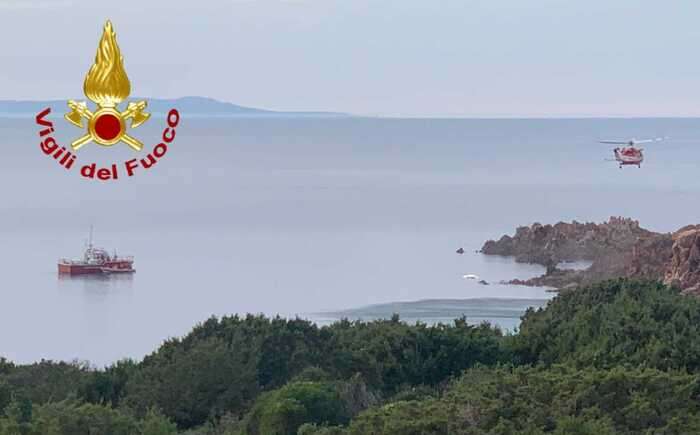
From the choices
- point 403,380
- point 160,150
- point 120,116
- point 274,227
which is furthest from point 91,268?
point 120,116

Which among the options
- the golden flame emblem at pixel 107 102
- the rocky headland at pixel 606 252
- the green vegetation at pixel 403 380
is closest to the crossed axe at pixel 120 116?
the golden flame emblem at pixel 107 102

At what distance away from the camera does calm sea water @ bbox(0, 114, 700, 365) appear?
142ft

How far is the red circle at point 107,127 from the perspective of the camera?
1373cm

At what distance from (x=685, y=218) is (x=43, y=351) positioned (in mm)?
41808

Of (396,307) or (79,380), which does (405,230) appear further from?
(79,380)

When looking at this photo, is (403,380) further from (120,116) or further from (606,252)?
(606,252)

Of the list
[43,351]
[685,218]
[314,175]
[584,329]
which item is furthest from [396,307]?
[314,175]

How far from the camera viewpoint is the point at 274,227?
69.4 m

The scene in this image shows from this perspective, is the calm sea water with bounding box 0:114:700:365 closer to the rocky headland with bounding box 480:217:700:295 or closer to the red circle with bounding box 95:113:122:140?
the rocky headland with bounding box 480:217:700:295

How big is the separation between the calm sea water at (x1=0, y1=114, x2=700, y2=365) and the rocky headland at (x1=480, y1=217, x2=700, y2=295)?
2.95ft

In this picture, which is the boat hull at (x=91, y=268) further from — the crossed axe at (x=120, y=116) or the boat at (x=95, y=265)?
the crossed axe at (x=120, y=116)

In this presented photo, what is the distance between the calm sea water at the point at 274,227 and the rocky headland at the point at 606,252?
90 cm

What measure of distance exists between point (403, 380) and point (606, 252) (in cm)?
2521

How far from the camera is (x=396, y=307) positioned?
42.6m
